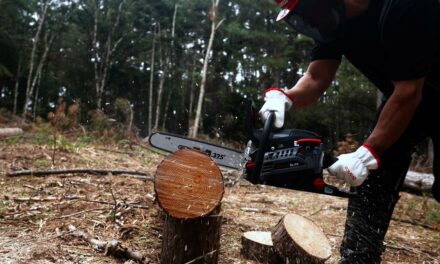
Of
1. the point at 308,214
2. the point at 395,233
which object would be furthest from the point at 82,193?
the point at 395,233

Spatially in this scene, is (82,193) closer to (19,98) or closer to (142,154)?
(142,154)

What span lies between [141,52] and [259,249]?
18.8 m

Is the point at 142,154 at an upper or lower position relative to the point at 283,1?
lower

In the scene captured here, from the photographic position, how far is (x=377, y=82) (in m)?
2.17

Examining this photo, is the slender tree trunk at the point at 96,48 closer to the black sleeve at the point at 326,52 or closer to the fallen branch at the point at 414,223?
the fallen branch at the point at 414,223

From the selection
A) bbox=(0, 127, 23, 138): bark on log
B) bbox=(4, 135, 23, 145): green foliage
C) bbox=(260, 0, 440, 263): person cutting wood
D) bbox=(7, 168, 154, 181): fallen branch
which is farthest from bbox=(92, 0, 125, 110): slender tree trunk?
Result: bbox=(260, 0, 440, 263): person cutting wood

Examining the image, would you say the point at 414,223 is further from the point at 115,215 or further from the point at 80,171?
the point at 80,171

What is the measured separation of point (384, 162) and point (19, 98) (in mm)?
21510

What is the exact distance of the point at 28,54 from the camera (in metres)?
19.9

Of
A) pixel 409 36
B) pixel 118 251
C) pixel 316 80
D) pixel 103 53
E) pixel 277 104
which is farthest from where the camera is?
pixel 103 53

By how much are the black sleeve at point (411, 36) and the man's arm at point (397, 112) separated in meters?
0.04

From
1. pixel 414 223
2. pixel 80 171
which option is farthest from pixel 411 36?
pixel 80 171

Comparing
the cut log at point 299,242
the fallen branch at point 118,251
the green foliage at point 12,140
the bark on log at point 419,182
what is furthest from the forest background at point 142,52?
the fallen branch at point 118,251

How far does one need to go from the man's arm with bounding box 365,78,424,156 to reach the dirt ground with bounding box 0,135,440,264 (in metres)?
1.46
